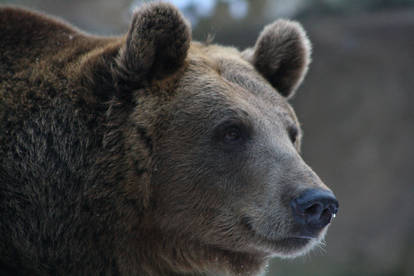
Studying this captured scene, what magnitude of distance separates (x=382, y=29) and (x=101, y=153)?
11.4m

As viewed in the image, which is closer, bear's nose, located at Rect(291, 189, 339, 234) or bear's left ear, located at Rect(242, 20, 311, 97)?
bear's nose, located at Rect(291, 189, 339, 234)

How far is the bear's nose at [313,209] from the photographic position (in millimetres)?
4270

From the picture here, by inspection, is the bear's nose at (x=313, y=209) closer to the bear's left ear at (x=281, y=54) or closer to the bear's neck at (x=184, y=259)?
the bear's neck at (x=184, y=259)

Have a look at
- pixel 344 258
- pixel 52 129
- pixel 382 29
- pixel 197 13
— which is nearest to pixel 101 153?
pixel 52 129

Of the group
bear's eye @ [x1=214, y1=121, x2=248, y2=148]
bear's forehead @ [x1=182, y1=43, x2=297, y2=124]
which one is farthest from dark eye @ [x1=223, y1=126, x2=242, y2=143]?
bear's forehead @ [x1=182, y1=43, x2=297, y2=124]

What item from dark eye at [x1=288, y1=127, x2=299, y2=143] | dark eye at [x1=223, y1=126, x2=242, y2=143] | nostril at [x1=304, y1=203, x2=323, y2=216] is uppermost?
dark eye at [x1=223, y1=126, x2=242, y2=143]

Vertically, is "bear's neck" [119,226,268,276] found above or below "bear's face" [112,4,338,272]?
below

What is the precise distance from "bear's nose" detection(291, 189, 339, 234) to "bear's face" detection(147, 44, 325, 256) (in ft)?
0.35

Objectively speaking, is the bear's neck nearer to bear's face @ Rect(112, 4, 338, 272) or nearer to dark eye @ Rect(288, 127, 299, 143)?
bear's face @ Rect(112, 4, 338, 272)

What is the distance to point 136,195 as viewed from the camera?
452cm

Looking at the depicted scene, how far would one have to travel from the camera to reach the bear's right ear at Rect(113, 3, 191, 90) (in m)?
4.57

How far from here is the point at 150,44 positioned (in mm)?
4602

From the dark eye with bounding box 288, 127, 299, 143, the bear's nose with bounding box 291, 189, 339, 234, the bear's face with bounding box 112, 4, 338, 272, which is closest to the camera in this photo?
the bear's nose with bounding box 291, 189, 339, 234

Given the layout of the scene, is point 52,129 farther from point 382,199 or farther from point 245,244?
point 382,199
